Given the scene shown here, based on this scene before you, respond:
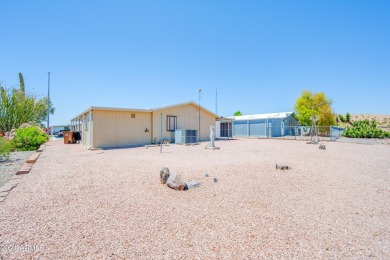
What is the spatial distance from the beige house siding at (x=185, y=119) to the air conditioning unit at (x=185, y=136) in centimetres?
89

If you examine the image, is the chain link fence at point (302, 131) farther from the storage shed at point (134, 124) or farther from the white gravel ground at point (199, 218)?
the white gravel ground at point (199, 218)

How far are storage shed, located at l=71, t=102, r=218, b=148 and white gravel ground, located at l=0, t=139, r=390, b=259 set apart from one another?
7557mm

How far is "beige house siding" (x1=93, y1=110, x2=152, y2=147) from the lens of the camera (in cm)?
1310

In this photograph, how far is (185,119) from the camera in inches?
720

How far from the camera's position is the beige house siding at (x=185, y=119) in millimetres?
16188

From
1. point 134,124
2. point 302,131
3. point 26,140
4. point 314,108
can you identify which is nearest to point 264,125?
point 302,131

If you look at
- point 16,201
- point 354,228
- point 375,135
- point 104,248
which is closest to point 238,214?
point 354,228

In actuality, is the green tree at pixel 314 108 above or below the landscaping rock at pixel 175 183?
above

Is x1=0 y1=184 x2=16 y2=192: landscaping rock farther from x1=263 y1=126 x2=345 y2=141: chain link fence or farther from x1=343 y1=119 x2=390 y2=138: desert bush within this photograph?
x1=343 y1=119 x2=390 y2=138: desert bush

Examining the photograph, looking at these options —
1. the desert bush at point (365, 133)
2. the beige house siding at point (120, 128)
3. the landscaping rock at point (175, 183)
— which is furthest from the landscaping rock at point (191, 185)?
the desert bush at point (365, 133)

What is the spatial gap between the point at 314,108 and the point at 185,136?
24616 mm

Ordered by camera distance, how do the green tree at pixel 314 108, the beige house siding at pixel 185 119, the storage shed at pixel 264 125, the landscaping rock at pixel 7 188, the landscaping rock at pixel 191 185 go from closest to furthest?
the landscaping rock at pixel 7 188, the landscaping rock at pixel 191 185, the beige house siding at pixel 185 119, the storage shed at pixel 264 125, the green tree at pixel 314 108

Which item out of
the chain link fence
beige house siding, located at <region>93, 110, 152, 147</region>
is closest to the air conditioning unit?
beige house siding, located at <region>93, 110, 152, 147</region>

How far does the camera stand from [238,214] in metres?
3.28
